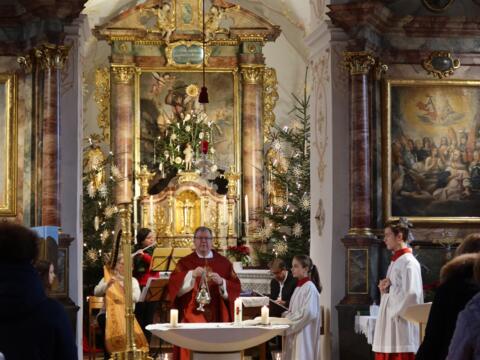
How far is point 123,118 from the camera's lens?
25141mm

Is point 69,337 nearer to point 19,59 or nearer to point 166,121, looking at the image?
point 19,59

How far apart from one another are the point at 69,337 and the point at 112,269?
8839 mm

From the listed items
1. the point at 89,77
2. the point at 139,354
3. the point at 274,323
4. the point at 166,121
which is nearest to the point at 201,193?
the point at 166,121

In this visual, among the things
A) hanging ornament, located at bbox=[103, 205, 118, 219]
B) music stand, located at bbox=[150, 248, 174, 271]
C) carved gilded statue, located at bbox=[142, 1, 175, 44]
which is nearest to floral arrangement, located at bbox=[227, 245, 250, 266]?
hanging ornament, located at bbox=[103, 205, 118, 219]

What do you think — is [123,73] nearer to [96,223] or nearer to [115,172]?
[115,172]

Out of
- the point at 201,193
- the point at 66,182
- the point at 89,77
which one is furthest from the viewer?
the point at 89,77

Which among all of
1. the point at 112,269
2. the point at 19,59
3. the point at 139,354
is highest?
the point at 19,59

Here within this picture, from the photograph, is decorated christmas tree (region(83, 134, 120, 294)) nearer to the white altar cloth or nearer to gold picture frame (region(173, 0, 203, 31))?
gold picture frame (region(173, 0, 203, 31))

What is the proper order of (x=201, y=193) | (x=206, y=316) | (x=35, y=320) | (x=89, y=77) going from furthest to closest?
1. (x=89, y=77)
2. (x=201, y=193)
3. (x=206, y=316)
4. (x=35, y=320)

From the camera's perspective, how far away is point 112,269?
45.1 feet

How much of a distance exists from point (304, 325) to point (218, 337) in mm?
2203

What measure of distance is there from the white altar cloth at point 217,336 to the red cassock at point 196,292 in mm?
1904

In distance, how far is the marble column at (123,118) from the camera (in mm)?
24922

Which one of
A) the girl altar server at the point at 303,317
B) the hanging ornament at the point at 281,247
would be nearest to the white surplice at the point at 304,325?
the girl altar server at the point at 303,317
